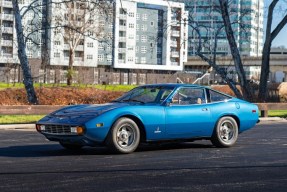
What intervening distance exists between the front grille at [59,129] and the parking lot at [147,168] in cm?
43

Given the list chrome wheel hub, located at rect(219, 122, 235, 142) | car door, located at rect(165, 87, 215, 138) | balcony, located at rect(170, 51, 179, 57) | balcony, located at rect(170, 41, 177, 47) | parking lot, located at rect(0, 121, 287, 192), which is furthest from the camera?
balcony, located at rect(170, 51, 179, 57)

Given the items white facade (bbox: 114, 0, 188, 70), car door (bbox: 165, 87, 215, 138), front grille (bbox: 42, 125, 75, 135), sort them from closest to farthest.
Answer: front grille (bbox: 42, 125, 75, 135) < car door (bbox: 165, 87, 215, 138) < white facade (bbox: 114, 0, 188, 70)

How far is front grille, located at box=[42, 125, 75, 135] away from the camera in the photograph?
9938mm

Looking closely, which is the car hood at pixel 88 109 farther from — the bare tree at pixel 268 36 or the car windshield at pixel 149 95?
the bare tree at pixel 268 36

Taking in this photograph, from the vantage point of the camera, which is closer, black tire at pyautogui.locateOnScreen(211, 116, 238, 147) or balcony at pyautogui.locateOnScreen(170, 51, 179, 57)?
black tire at pyautogui.locateOnScreen(211, 116, 238, 147)

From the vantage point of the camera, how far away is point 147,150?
1118 cm

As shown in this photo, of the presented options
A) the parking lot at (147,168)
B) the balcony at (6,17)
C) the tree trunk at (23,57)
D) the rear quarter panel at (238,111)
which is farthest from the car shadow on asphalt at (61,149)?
the balcony at (6,17)

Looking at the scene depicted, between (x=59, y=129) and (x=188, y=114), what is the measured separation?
2.68 meters

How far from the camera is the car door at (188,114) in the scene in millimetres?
10906

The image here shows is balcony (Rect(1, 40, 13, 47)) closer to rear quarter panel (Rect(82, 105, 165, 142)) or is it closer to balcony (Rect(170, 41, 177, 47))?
balcony (Rect(170, 41, 177, 47))

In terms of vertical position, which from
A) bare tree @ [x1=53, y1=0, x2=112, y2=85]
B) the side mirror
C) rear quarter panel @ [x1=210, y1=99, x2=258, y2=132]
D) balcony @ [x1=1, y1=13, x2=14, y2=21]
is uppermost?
balcony @ [x1=1, y1=13, x2=14, y2=21]

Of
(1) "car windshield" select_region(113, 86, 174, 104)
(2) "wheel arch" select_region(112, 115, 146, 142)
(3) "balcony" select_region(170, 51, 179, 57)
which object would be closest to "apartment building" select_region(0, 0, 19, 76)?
(3) "balcony" select_region(170, 51, 179, 57)

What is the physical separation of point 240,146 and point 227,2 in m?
20.2

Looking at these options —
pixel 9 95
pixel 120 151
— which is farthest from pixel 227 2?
pixel 120 151
